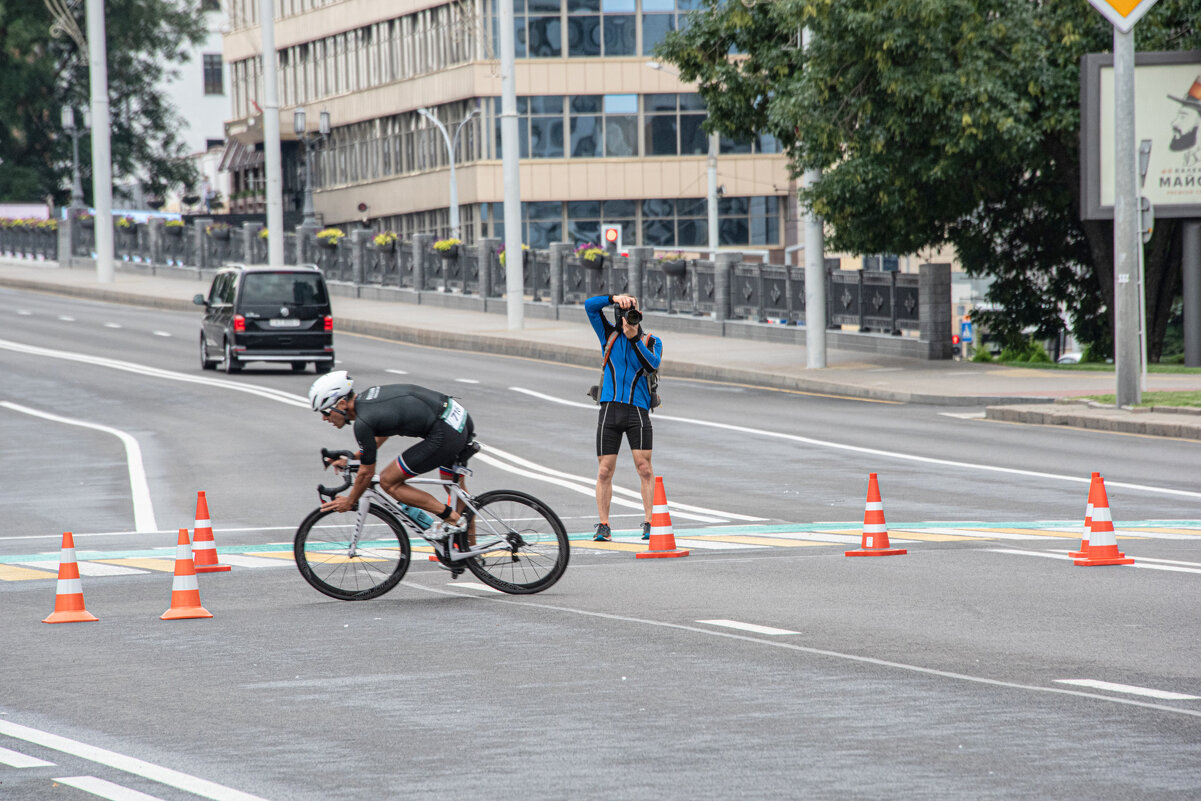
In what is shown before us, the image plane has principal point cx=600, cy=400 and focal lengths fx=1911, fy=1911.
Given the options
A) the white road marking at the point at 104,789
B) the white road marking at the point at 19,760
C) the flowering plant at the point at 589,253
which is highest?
the flowering plant at the point at 589,253

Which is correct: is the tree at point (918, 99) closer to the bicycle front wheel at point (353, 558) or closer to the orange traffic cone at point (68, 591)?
the bicycle front wheel at point (353, 558)

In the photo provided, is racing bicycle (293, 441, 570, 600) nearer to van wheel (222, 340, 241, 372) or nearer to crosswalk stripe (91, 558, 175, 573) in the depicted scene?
→ crosswalk stripe (91, 558, 175, 573)

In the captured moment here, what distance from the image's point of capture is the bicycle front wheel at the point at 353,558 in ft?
39.4

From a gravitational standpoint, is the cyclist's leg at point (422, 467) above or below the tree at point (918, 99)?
below

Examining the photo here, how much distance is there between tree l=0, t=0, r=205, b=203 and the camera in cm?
8256

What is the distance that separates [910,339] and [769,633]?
84.8 feet

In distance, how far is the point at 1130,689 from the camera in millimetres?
8461

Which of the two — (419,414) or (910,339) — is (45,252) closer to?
(910,339)

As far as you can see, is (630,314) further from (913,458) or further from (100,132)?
(100,132)

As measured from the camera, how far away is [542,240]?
77938 mm

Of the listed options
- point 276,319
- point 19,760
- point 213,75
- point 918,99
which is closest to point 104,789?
point 19,760

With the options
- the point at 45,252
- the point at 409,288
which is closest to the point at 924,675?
the point at 409,288

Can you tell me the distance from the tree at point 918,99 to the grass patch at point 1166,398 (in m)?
5.65

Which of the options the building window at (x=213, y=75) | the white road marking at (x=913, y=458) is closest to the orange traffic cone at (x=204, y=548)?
the white road marking at (x=913, y=458)
